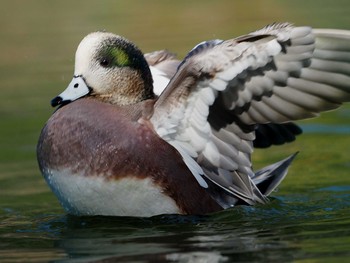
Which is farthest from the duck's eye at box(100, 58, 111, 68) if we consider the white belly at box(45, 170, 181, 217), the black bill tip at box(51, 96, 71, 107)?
the white belly at box(45, 170, 181, 217)

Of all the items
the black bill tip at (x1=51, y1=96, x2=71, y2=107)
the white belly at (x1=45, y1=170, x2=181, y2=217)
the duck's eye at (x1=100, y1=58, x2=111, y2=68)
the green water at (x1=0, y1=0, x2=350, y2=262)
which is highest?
the duck's eye at (x1=100, y1=58, x2=111, y2=68)

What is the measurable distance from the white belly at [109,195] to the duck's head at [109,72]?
20.5 inches

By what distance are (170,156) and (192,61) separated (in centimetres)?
65

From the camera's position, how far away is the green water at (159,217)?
576cm

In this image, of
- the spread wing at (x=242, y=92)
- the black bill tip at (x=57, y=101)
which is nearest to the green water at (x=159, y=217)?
the spread wing at (x=242, y=92)

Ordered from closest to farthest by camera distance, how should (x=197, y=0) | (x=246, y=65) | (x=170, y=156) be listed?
(x=246, y=65) → (x=170, y=156) → (x=197, y=0)

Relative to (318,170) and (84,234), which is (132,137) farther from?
(318,170)

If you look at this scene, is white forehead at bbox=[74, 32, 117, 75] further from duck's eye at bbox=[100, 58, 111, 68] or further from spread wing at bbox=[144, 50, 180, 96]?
spread wing at bbox=[144, 50, 180, 96]

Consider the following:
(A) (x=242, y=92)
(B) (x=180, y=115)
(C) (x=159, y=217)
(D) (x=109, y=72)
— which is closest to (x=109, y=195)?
(C) (x=159, y=217)

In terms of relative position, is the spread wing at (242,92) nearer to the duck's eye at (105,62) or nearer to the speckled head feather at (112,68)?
the speckled head feather at (112,68)

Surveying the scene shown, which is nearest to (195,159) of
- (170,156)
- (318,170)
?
(170,156)

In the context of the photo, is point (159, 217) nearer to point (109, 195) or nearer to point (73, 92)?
point (109, 195)

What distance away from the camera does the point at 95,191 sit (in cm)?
621

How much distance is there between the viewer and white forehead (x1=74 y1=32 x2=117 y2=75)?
6.50 metres
